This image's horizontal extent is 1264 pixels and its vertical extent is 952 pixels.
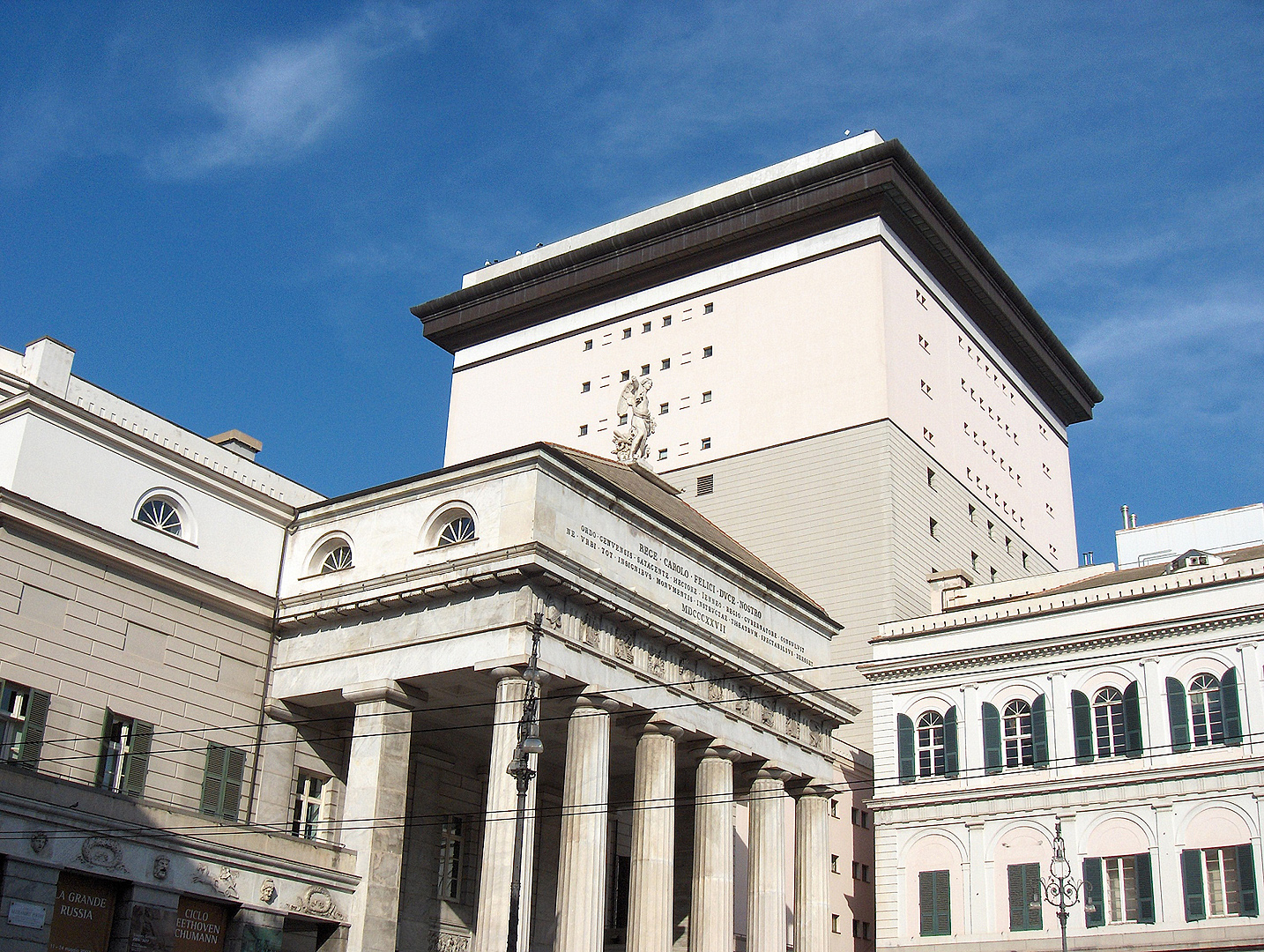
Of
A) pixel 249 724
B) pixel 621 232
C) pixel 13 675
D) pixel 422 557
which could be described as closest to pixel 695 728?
pixel 422 557

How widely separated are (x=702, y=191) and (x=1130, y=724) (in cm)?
4465

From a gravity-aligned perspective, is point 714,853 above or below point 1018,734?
below

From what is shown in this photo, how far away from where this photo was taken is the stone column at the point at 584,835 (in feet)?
120

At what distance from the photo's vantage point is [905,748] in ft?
167

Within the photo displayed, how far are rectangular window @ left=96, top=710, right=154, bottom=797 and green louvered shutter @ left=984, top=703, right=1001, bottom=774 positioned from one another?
27.4 meters

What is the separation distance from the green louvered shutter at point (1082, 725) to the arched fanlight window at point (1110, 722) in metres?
0.22

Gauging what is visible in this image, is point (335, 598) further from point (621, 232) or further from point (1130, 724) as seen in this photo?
point (621, 232)

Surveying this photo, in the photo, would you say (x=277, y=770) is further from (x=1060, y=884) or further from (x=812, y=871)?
(x=1060, y=884)

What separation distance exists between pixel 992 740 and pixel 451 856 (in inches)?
737

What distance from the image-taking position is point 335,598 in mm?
40250

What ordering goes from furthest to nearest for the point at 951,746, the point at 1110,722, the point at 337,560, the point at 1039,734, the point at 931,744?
the point at 931,744 → the point at 951,746 → the point at 1039,734 → the point at 1110,722 → the point at 337,560

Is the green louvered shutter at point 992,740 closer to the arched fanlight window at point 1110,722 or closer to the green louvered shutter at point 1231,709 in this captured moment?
the arched fanlight window at point 1110,722

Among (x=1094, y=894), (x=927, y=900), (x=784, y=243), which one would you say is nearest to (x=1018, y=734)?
(x=1094, y=894)

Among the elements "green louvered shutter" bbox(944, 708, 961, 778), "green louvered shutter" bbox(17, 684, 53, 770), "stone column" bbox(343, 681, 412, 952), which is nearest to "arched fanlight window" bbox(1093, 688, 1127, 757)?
"green louvered shutter" bbox(944, 708, 961, 778)
